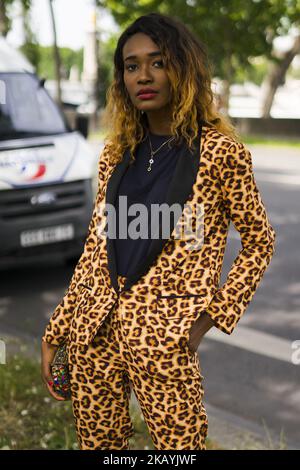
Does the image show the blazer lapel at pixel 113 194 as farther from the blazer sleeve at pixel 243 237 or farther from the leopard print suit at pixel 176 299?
the blazer sleeve at pixel 243 237

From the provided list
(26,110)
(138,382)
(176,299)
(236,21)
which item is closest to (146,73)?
(176,299)

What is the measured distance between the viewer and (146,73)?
7.29 feet

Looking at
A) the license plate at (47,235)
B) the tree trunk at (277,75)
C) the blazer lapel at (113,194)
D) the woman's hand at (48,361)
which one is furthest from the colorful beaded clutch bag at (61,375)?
the tree trunk at (277,75)

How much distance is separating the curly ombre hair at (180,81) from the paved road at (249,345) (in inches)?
82.0

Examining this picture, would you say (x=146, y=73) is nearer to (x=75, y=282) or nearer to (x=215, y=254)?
(x=215, y=254)

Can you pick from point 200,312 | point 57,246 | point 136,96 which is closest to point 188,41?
point 136,96

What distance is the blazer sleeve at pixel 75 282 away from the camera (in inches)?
96.7

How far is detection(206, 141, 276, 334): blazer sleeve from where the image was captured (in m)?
2.21

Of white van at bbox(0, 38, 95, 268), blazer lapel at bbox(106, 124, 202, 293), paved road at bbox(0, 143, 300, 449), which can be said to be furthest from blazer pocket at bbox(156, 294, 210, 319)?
white van at bbox(0, 38, 95, 268)

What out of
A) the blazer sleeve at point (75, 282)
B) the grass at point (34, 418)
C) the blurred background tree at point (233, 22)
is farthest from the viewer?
the blurred background tree at point (233, 22)

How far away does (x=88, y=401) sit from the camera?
2387 millimetres

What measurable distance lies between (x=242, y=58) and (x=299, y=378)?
2748cm

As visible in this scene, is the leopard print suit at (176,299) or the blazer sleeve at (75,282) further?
the blazer sleeve at (75,282)

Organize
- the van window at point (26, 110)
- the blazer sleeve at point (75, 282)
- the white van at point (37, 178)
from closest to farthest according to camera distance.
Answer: the blazer sleeve at point (75, 282) → the white van at point (37, 178) → the van window at point (26, 110)
